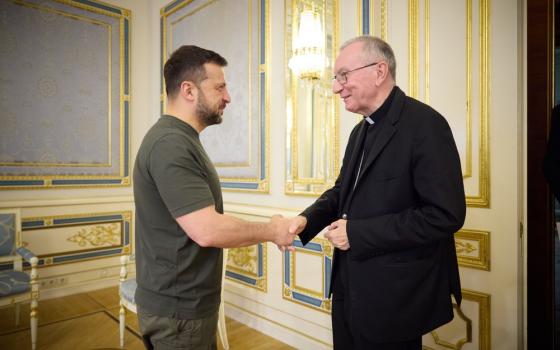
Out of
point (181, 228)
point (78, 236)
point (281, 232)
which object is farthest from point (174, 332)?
point (78, 236)

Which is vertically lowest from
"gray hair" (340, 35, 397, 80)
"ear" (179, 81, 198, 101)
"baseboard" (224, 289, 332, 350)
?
"baseboard" (224, 289, 332, 350)

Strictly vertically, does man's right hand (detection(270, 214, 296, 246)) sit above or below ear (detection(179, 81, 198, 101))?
below

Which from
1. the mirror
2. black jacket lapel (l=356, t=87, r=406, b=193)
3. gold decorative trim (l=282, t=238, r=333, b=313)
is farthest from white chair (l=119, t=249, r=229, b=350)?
black jacket lapel (l=356, t=87, r=406, b=193)

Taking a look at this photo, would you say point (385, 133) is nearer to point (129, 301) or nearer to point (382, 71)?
point (382, 71)

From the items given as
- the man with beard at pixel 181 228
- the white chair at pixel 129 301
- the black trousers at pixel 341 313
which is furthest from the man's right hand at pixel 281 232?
the white chair at pixel 129 301

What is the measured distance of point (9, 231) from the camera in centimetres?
329

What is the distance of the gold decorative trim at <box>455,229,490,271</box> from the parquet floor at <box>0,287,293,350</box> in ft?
4.95

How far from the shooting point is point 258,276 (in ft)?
10.4

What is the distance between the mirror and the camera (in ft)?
8.63

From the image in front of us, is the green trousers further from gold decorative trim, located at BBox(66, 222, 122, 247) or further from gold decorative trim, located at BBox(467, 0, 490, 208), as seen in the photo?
gold decorative trim, located at BBox(66, 222, 122, 247)

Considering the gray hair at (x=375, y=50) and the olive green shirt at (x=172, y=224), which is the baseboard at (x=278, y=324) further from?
the gray hair at (x=375, y=50)

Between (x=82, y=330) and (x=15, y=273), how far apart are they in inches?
27.4

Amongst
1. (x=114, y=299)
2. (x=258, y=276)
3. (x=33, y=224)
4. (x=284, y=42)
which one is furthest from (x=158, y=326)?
(x=33, y=224)

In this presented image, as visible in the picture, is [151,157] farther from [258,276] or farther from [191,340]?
[258,276]
